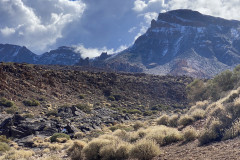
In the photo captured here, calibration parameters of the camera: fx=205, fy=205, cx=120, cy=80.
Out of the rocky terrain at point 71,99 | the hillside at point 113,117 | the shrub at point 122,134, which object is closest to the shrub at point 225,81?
the hillside at point 113,117

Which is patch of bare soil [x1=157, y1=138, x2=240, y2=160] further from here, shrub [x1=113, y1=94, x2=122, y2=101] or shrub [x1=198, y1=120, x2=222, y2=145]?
shrub [x1=113, y1=94, x2=122, y2=101]

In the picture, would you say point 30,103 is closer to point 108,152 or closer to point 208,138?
point 108,152

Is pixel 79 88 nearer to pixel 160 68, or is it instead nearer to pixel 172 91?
pixel 172 91

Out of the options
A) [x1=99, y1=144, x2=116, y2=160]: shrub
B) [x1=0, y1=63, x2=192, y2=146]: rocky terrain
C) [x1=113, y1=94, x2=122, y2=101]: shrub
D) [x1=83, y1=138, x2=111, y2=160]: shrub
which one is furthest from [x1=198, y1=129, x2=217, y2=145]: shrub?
[x1=113, y1=94, x2=122, y2=101]: shrub

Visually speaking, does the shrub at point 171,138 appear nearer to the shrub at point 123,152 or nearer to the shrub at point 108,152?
the shrub at point 123,152

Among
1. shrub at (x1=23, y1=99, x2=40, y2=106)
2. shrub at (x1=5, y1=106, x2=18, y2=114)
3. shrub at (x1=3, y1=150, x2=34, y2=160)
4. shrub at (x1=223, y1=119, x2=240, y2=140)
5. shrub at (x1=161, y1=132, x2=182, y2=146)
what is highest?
shrub at (x1=23, y1=99, x2=40, y2=106)

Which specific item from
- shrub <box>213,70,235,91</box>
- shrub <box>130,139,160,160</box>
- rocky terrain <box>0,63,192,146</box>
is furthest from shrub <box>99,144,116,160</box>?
shrub <box>213,70,235,91</box>

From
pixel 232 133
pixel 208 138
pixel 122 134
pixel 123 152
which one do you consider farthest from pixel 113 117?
pixel 232 133

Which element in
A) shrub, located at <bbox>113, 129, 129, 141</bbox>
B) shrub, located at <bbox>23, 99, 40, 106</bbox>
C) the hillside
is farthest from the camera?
shrub, located at <bbox>23, 99, 40, 106</bbox>

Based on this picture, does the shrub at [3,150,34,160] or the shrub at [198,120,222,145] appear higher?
the shrub at [198,120,222,145]

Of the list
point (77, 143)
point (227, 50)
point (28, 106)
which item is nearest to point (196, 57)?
point (227, 50)

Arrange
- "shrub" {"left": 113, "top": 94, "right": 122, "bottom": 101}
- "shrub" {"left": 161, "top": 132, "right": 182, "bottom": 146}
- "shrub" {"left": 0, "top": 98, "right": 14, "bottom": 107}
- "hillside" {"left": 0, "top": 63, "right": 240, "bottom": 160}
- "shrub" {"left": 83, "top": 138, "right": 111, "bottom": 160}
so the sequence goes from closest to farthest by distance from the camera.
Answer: "hillside" {"left": 0, "top": 63, "right": 240, "bottom": 160} < "shrub" {"left": 83, "top": 138, "right": 111, "bottom": 160} < "shrub" {"left": 161, "top": 132, "right": 182, "bottom": 146} < "shrub" {"left": 0, "top": 98, "right": 14, "bottom": 107} < "shrub" {"left": 113, "top": 94, "right": 122, "bottom": 101}

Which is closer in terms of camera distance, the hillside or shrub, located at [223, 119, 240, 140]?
shrub, located at [223, 119, 240, 140]

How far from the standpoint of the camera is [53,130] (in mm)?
21562
